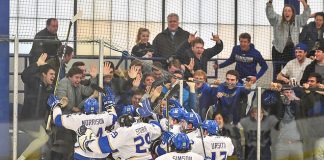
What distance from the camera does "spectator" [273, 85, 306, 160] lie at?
45.1 ft

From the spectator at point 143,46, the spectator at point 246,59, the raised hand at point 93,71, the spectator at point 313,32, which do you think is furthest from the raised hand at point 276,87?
the raised hand at point 93,71

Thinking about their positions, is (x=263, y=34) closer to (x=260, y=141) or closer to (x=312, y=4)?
(x=312, y=4)

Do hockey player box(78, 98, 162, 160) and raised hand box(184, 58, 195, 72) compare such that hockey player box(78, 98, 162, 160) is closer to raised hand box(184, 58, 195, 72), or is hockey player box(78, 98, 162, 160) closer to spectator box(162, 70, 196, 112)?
spectator box(162, 70, 196, 112)

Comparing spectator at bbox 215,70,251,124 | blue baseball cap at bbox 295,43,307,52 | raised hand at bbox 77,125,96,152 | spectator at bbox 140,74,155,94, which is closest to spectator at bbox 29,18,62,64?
raised hand at bbox 77,125,96,152

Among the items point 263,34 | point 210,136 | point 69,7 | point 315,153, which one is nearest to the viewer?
point 210,136

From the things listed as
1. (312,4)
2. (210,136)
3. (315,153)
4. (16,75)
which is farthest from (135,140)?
(312,4)

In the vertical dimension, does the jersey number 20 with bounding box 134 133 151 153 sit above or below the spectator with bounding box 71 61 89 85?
below

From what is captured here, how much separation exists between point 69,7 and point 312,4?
13.3 ft

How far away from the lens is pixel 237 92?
13984 millimetres

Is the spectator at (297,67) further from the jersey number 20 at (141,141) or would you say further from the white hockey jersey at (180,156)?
the white hockey jersey at (180,156)

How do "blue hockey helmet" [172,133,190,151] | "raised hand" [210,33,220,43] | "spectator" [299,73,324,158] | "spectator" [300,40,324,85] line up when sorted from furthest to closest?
"raised hand" [210,33,220,43] < "spectator" [300,40,324,85] < "spectator" [299,73,324,158] < "blue hockey helmet" [172,133,190,151]

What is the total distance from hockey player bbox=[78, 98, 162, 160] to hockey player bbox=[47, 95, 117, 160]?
0.18m

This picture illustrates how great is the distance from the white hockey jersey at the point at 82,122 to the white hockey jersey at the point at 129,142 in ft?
1.07

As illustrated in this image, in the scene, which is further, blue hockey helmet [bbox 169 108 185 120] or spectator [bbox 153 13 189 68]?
spectator [bbox 153 13 189 68]
